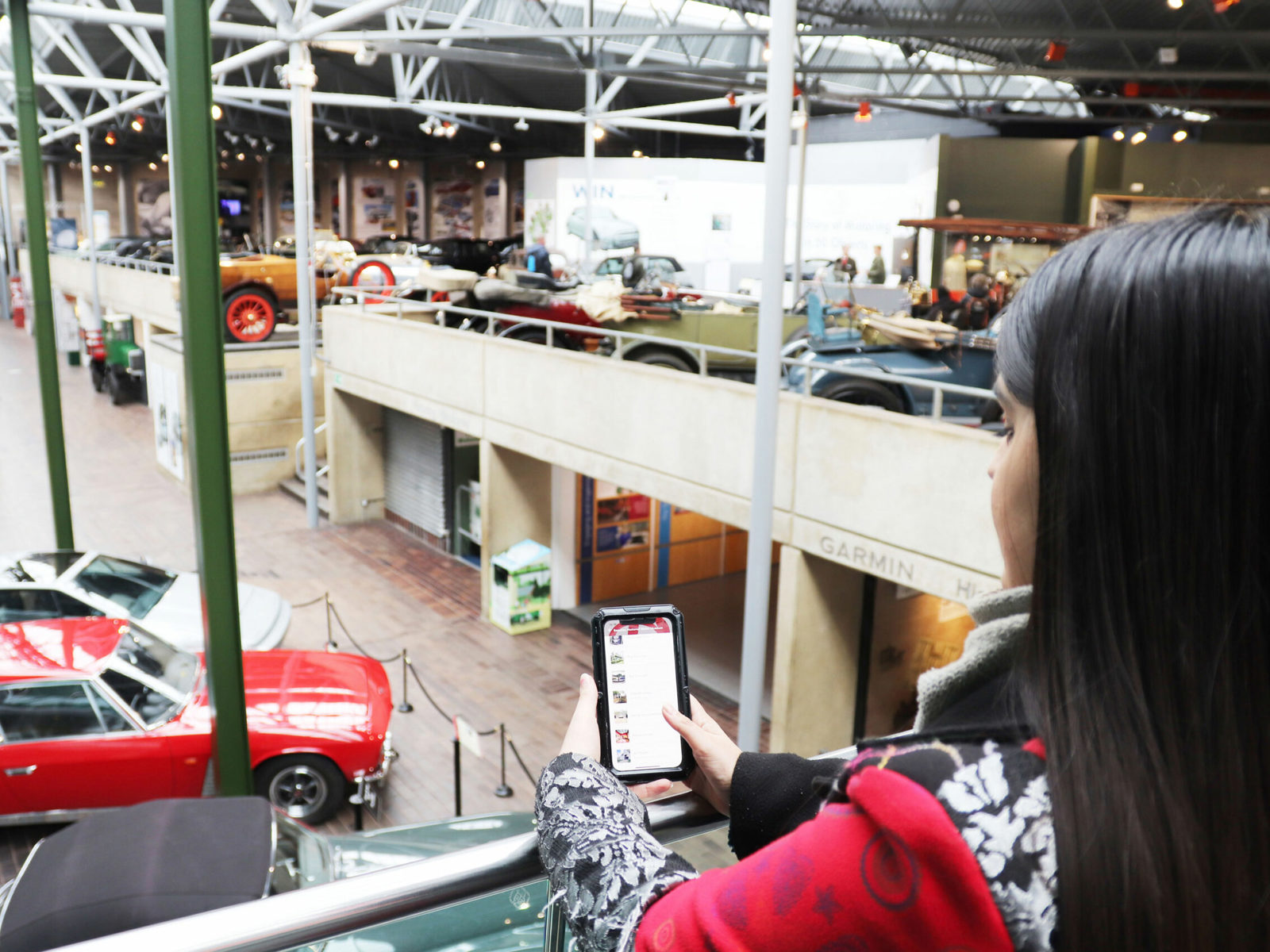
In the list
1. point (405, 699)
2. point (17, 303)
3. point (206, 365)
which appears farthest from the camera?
point (17, 303)

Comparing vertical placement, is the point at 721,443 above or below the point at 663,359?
below

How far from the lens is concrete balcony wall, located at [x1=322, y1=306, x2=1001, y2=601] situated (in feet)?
31.3

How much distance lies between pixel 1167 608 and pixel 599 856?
65cm

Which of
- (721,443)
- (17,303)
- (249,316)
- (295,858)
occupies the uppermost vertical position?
(249,316)

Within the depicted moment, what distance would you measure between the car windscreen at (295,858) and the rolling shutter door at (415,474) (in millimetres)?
12257

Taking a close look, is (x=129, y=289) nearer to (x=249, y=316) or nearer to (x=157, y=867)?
(x=249, y=316)

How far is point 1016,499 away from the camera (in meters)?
1.09

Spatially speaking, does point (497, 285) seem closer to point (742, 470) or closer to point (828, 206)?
point (742, 470)

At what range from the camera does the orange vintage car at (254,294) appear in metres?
21.5

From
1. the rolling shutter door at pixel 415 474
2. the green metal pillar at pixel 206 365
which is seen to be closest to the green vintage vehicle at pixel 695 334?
the rolling shutter door at pixel 415 474

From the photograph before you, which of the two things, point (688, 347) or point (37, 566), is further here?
point (688, 347)

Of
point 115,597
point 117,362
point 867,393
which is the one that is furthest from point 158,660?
point 117,362

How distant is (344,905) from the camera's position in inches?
55.1

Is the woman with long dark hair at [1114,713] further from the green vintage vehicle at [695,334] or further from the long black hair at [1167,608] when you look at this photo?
the green vintage vehicle at [695,334]
